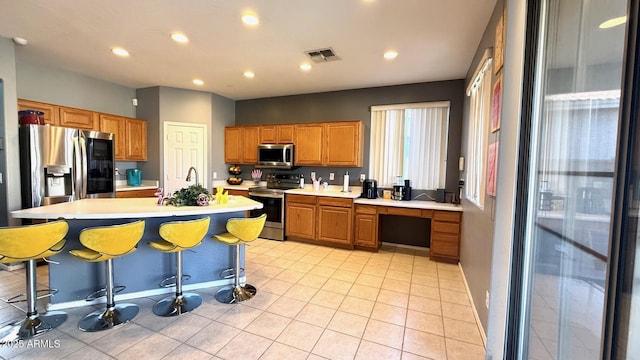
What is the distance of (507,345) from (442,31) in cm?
276

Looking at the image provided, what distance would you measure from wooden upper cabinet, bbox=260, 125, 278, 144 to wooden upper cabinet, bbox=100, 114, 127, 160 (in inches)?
94.7

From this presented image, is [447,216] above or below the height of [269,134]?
below

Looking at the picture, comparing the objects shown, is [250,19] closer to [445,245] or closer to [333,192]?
[333,192]

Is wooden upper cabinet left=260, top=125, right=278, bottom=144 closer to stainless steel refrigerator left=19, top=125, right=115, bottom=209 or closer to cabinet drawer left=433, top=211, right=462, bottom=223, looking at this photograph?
stainless steel refrigerator left=19, top=125, right=115, bottom=209

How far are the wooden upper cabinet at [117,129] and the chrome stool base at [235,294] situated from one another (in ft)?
11.3

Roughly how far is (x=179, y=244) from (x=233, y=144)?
358cm

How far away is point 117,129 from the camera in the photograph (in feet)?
14.9

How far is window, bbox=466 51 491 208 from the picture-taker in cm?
238

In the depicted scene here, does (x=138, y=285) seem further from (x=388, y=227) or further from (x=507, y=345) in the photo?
(x=388, y=227)

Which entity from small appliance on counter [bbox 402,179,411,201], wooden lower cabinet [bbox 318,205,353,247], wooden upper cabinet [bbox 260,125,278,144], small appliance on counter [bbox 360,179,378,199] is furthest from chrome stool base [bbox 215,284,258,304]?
wooden upper cabinet [bbox 260,125,278,144]

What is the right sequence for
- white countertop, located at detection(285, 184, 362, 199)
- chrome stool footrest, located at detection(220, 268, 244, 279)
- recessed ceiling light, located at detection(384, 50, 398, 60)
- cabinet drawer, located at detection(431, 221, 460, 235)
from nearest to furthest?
1. chrome stool footrest, located at detection(220, 268, 244, 279)
2. recessed ceiling light, located at detection(384, 50, 398, 60)
3. cabinet drawer, located at detection(431, 221, 460, 235)
4. white countertop, located at detection(285, 184, 362, 199)

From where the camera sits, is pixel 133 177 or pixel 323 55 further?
pixel 133 177

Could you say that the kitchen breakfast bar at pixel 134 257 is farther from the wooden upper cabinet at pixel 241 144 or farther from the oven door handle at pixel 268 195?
the wooden upper cabinet at pixel 241 144

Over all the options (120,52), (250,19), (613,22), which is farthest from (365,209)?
(120,52)
